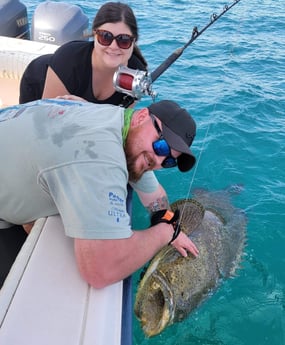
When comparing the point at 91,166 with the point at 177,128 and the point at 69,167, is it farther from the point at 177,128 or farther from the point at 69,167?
the point at 177,128

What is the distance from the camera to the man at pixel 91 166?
1.64 m

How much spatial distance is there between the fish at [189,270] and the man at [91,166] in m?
0.42

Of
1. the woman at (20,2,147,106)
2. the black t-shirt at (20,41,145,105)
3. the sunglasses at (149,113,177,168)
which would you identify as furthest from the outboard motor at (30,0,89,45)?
the sunglasses at (149,113,177,168)

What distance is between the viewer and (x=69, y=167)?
5.44ft

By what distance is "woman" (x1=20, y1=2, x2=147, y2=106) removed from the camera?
3002 millimetres

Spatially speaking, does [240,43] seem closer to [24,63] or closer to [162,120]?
[24,63]

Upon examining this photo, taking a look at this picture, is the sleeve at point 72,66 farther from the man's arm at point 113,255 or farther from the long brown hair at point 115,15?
the man's arm at point 113,255

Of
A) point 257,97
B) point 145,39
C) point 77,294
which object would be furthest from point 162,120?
point 145,39

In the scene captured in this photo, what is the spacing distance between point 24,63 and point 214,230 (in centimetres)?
288

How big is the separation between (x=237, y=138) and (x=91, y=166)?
4091 millimetres

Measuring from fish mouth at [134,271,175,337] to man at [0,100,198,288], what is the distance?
0.39 meters

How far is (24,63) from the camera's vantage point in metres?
4.40

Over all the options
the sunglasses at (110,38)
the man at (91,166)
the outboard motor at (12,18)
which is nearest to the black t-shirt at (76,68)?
the sunglasses at (110,38)

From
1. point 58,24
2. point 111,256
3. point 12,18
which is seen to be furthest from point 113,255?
point 12,18
